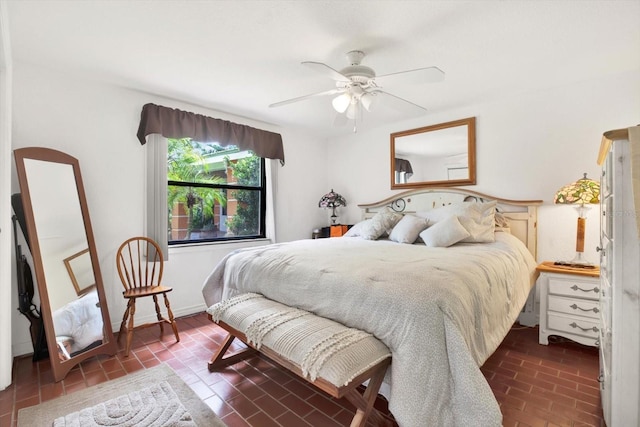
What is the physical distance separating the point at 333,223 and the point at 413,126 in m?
1.74

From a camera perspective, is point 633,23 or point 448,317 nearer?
point 448,317

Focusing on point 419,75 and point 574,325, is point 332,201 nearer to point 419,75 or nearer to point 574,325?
point 419,75

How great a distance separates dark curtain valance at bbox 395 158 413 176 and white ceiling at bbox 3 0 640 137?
1137 millimetres

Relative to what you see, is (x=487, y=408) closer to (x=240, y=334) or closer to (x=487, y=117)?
(x=240, y=334)

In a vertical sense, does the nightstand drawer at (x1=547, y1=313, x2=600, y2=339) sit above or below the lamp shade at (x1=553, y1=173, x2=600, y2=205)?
below

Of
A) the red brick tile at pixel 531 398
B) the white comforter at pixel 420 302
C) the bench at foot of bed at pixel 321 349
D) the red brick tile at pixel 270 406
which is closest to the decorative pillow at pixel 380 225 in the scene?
the white comforter at pixel 420 302

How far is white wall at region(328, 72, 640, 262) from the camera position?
274 centimetres

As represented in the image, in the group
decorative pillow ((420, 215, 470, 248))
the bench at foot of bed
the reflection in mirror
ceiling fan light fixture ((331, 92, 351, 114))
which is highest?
ceiling fan light fixture ((331, 92, 351, 114))

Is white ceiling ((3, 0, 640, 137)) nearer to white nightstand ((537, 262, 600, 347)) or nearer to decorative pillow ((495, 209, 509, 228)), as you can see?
decorative pillow ((495, 209, 509, 228))

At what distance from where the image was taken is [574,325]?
2488mm

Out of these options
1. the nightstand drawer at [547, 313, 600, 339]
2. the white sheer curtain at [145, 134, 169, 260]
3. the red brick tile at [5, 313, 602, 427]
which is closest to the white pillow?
the nightstand drawer at [547, 313, 600, 339]

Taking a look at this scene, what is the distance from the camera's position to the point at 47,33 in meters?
2.08

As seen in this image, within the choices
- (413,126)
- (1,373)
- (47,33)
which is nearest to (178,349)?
(1,373)

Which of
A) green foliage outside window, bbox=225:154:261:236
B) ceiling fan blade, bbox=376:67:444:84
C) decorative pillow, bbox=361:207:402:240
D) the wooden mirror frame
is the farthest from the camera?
green foliage outside window, bbox=225:154:261:236
